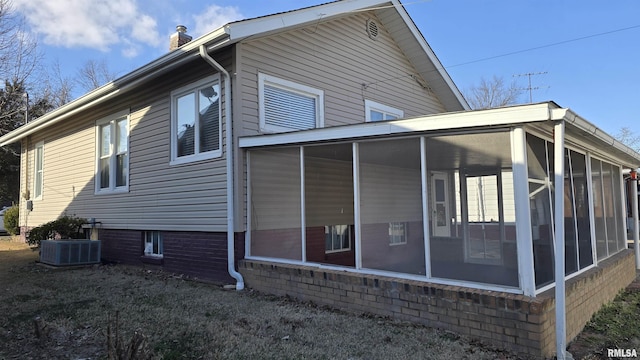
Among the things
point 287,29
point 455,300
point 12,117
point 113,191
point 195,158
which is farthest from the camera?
point 12,117

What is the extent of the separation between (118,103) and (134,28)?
1642cm

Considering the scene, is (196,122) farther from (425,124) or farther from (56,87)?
(56,87)

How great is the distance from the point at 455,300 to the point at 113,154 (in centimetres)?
858

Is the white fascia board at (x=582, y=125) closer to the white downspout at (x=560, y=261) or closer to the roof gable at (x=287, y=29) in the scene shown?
the white downspout at (x=560, y=261)

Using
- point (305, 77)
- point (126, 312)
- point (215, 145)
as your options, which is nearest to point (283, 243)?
point (215, 145)

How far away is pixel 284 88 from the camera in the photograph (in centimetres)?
823

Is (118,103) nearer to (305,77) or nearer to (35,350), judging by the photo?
(305,77)

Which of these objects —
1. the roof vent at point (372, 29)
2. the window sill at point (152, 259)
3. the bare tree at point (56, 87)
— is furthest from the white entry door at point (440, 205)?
the bare tree at point (56, 87)

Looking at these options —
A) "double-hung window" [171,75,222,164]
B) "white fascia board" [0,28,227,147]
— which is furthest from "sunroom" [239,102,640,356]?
"white fascia board" [0,28,227,147]

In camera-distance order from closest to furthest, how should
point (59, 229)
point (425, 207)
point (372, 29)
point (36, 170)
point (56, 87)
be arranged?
1. point (425, 207)
2. point (59, 229)
3. point (372, 29)
4. point (36, 170)
5. point (56, 87)

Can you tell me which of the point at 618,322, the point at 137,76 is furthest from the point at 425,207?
the point at 137,76

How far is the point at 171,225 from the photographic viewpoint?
8.37 m

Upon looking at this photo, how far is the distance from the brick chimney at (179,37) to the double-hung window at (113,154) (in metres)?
1.96

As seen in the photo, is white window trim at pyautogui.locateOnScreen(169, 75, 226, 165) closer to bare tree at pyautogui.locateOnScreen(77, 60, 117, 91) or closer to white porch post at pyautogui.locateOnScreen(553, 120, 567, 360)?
white porch post at pyautogui.locateOnScreen(553, 120, 567, 360)
